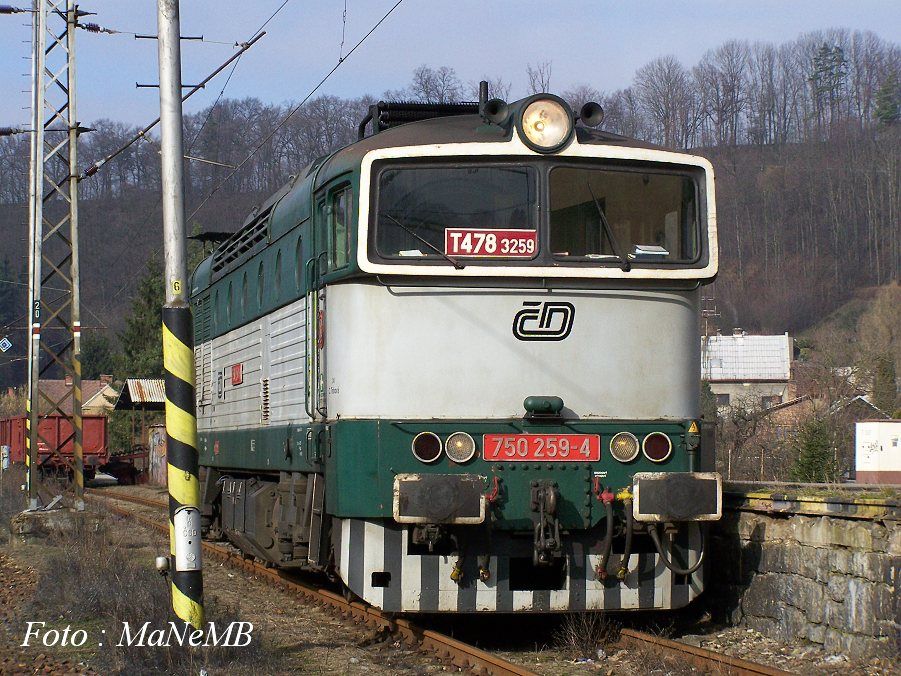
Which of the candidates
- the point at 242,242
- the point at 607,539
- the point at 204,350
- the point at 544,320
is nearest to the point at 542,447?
the point at 607,539

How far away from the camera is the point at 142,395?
4084 centimetres

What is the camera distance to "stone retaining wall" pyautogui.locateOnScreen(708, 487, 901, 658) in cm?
793

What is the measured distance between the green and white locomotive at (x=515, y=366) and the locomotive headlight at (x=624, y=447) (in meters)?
0.02

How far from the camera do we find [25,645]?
30.5 ft

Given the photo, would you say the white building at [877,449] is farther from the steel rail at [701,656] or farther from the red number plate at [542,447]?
the red number plate at [542,447]

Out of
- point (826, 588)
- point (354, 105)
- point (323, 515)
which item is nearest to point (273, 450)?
point (323, 515)

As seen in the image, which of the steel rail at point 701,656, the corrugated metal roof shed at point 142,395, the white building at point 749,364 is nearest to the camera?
the steel rail at point 701,656

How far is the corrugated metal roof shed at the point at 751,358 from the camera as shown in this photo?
78.7 m

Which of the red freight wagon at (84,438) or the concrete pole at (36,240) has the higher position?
the concrete pole at (36,240)

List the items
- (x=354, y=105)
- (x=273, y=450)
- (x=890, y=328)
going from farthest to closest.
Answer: (x=890, y=328), (x=354, y=105), (x=273, y=450)

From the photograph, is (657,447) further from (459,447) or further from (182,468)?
(182,468)

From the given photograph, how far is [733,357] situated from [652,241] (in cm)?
7225

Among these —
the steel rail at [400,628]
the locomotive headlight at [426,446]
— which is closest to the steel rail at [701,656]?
the steel rail at [400,628]

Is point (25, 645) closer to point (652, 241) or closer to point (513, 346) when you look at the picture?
point (513, 346)
